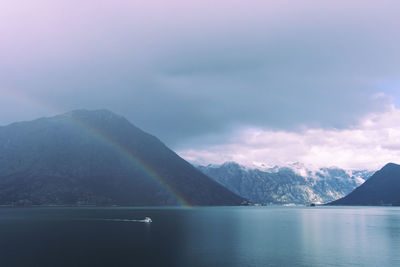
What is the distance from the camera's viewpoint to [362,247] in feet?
434

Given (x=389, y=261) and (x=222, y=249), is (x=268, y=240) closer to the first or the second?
(x=222, y=249)

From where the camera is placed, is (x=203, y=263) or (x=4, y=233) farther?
(x=4, y=233)

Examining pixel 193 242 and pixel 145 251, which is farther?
pixel 193 242

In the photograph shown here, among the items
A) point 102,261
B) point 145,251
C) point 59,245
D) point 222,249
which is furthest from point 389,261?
point 59,245

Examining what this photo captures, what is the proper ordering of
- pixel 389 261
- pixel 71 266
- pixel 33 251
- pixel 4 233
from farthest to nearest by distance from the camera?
pixel 4 233 < pixel 33 251 < pixel 389 261 < pixel 71 266

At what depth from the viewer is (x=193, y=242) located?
14138cm

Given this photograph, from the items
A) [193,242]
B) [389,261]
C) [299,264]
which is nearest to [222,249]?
[193,242]

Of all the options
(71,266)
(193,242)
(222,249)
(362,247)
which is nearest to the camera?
(71,266)

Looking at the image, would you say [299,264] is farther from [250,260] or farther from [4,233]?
[4,233]

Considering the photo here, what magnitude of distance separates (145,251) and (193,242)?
93.5 feet

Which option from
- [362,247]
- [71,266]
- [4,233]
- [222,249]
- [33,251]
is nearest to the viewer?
[71,266]

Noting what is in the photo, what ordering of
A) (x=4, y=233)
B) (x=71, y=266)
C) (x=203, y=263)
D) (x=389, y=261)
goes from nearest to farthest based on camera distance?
(x=71, y=266) → (x=203, y=263) → (x=389, y=261) → (x=4, y=233)

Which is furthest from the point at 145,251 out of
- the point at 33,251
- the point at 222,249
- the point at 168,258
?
the point at 33,251

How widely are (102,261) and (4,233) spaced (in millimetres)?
87397
